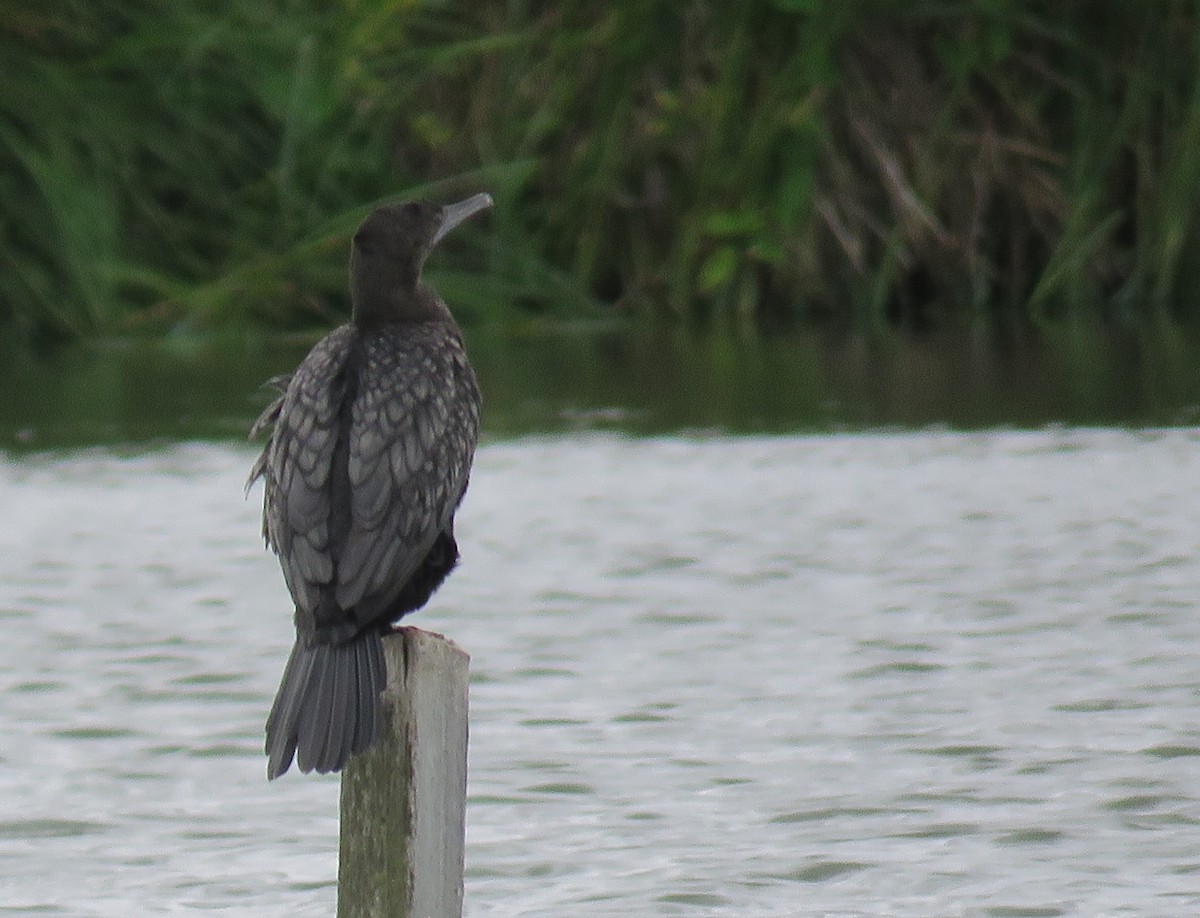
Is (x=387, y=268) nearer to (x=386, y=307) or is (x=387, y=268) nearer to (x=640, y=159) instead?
(x=386, y=307)

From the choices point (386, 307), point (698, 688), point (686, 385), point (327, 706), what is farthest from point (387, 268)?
point (686, 385)

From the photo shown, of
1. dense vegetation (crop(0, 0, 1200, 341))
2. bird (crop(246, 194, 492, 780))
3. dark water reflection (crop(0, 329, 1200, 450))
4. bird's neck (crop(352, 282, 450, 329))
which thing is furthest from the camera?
dense vegetation (crop(0, 0, 1200, 341))

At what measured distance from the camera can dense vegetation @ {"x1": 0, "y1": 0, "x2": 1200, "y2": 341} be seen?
Result: 13.5 metres

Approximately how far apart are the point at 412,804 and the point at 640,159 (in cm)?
1140

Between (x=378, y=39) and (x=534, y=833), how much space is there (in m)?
10.2

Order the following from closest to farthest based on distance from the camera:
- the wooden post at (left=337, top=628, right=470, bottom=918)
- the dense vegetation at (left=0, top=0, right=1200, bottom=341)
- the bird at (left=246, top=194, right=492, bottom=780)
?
the wooden post at (left=337, top=628, right=470, bottom=918) < the bird at (left=246, top=194, right=492, bottom=780) < the dense vegetation at (left=0, top=0, right=1200, bottom=341)

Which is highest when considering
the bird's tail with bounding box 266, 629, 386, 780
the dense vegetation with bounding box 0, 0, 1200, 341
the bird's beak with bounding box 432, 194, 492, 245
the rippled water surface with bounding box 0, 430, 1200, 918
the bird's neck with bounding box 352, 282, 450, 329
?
the dense vegetation with bounding box 0, 0, 1200, 341

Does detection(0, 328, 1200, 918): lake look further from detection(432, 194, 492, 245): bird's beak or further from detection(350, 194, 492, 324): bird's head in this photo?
detection(432, 194, 492, 245): bird's beak

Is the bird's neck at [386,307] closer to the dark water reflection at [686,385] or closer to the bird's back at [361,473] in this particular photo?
the bird's back at [361,473]

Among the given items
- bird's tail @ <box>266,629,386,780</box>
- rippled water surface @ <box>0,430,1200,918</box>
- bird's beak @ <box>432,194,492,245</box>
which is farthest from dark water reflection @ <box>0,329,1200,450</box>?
bird's tail @ <box>266,629,386,780</box>

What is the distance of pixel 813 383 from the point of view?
1084 centimetres

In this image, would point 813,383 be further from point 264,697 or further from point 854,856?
point 854,856

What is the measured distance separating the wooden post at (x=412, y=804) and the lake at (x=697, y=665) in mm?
891

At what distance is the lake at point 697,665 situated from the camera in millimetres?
4242
